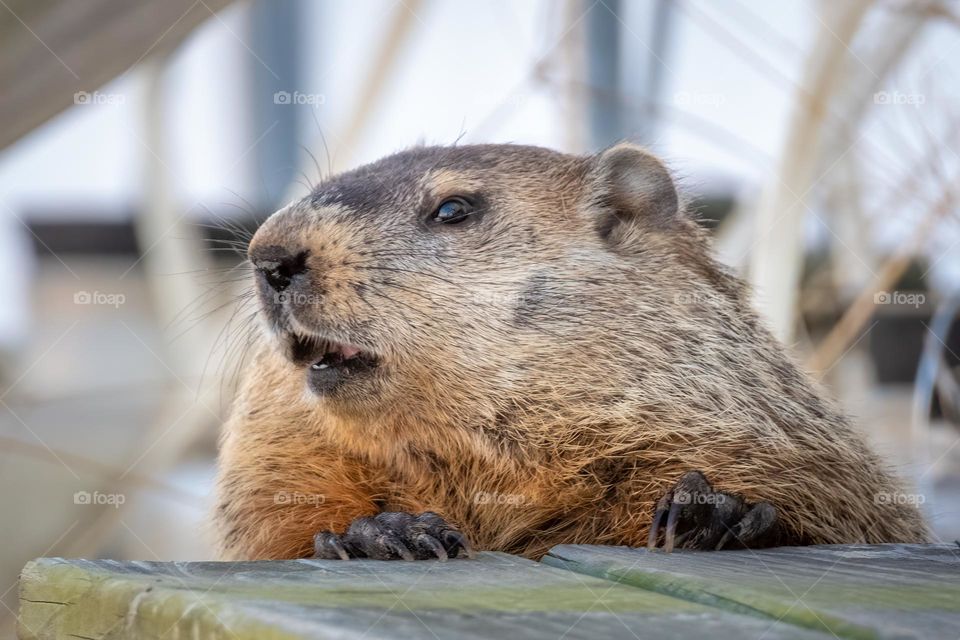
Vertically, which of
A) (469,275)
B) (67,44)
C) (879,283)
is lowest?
(469,275)

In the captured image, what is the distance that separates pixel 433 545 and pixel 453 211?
1.29m

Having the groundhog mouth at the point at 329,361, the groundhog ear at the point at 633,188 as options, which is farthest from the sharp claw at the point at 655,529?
the groundhog ear at the point at 633,188

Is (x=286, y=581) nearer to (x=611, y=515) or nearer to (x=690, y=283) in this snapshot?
(x=611, y=515)

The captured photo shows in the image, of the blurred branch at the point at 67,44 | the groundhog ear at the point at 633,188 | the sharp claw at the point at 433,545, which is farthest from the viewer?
the groundhog ear at the point at 633,188

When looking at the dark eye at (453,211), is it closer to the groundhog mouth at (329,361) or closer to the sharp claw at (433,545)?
the groundhog mouth at (329,361)

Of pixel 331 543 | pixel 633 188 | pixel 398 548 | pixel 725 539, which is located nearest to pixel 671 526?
pixel 725 539

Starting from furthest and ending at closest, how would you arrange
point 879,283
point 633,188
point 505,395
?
point 879,283 → point 633,188 → point 505,395

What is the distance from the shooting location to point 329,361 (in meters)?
3.18

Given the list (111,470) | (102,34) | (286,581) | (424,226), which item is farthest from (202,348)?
(286,581)

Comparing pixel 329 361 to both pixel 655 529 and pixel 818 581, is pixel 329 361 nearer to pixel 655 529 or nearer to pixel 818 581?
pixel 655 529

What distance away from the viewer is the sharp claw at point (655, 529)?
2.66 m

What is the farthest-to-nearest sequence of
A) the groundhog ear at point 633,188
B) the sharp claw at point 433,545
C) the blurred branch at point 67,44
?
1. the groundhog ear at point 633,188
2. the blurred branch at point 67,44
3. the sharp claw at point 433,545

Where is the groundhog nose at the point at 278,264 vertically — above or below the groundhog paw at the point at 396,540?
above

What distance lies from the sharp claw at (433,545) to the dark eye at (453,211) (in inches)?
48.0
